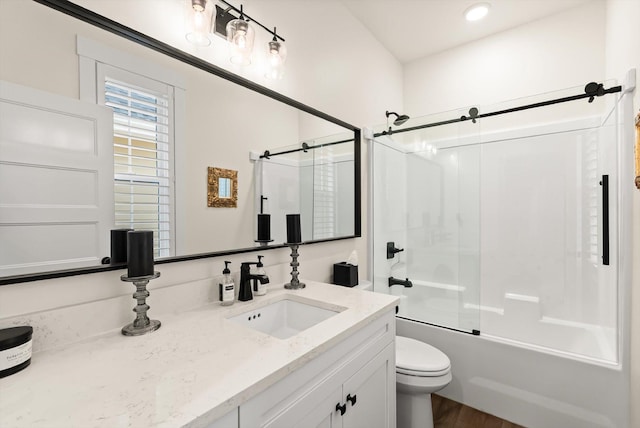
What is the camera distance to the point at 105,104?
929 millimetres

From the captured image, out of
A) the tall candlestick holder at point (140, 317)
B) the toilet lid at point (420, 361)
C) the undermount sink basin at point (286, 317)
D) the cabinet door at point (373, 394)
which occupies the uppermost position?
the tall candlestick holder at point (140, 317)

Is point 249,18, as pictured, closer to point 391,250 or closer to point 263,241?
point 263,241

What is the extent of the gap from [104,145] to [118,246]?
1.05ft

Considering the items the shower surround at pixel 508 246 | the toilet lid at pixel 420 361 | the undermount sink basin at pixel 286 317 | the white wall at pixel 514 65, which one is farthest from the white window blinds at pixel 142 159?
the white wall at pixel 514 65

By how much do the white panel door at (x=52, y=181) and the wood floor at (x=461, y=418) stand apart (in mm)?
2048

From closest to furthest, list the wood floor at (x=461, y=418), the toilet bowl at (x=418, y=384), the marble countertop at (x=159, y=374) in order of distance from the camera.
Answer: the marble countertop at (x=159, y=374), the toilet bowl at (x=418, y=384), the wood floor at (x=461, y=418)

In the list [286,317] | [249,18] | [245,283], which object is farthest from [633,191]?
[249,18]

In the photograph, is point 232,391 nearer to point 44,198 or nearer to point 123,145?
point 44,198

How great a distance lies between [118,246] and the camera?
37.1 inches

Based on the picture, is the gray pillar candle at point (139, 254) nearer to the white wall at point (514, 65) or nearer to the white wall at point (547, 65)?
the white wall at point (547, 65)

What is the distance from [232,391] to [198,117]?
1.00m

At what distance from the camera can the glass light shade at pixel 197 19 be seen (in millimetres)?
1127

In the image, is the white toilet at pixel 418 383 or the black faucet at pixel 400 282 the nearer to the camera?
the white toilet at pixel 418 383

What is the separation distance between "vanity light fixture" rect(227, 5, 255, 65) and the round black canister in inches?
46.9
